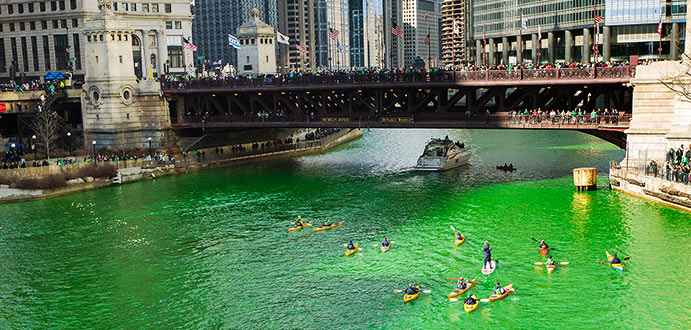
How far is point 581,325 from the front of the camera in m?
32.9

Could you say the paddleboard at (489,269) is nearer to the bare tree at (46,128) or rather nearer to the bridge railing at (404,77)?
the bridge railing at (404,77)

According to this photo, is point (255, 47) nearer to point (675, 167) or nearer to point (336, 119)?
point (336, 119)

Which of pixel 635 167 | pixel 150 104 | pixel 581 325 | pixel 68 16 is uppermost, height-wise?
pixel 68 16

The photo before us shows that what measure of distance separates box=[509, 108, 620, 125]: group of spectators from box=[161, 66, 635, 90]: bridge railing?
11.4 feet

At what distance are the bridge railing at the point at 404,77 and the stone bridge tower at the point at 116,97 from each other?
3.59 m

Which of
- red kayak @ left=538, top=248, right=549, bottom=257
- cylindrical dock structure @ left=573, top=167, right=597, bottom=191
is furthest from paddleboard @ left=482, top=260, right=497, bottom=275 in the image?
cylindrical dock structure @ left=573, top=167, right=597, bottom=191

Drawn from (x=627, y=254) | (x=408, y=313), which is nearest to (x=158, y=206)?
(x=408, y=313)

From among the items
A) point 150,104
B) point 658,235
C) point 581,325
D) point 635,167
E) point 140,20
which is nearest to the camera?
point 581,325

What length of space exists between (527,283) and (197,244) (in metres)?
21.6

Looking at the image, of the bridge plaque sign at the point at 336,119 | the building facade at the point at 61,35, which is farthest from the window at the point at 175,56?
the bridge plaque sign at the point at 336,119

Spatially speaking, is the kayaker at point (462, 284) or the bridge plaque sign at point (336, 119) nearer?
the kayaker at point (462, 284)

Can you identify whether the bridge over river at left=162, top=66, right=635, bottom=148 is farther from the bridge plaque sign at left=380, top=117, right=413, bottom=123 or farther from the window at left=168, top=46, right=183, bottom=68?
the window at left=168, top=46, right=183, bottom=68

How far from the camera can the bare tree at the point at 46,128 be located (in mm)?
79625

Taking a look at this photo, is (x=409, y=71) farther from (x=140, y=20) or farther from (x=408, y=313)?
(x=140, y=20)
